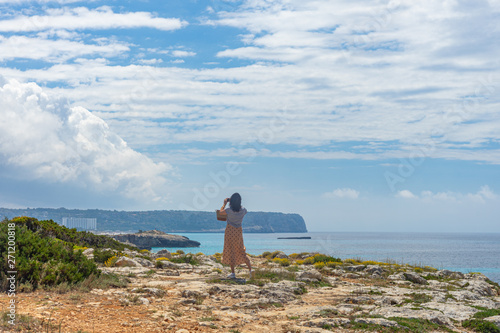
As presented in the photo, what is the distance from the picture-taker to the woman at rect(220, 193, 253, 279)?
15.1 metres

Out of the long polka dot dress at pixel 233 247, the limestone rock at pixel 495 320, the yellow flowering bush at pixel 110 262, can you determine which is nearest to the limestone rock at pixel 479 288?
the limestone rock at pixel 495 320

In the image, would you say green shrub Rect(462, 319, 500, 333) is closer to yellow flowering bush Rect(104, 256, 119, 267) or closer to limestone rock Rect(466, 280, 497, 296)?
limestone rock Rect(466, 280, 497, 296)

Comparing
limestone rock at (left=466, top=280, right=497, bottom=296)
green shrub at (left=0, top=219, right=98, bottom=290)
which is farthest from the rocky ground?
limestone rock at (left=466, top=280, right=497, bottom=296)

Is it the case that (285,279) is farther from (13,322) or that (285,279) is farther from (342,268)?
(13,322)

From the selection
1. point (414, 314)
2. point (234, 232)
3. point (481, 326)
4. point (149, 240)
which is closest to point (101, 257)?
point (234, 232)

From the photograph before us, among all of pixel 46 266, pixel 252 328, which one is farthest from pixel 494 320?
pixel 46 266

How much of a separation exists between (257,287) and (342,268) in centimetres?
1014

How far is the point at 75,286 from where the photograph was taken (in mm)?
11641

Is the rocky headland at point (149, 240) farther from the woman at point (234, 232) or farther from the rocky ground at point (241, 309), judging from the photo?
the rocky ground at point (241, 309)

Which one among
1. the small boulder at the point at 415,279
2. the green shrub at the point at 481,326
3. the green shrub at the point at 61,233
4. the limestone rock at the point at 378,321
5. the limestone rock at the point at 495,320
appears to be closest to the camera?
the limestone rock at the point at 378,321

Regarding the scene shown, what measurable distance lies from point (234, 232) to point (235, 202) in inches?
43.4

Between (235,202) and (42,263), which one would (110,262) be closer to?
(42,263)

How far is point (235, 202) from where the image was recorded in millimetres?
15117

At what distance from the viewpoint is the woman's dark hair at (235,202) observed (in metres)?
15.1
